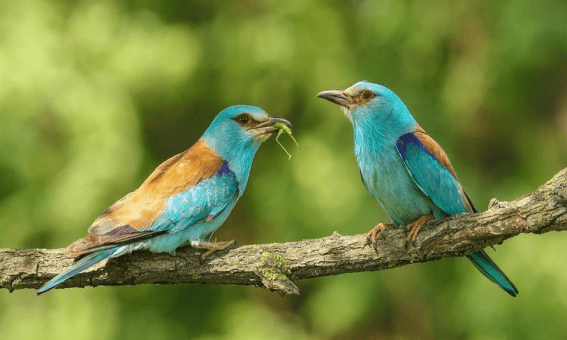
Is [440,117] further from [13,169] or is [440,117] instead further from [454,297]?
[13,169]

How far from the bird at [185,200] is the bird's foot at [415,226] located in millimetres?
894

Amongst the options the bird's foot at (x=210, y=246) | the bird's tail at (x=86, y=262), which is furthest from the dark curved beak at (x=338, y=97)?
the bird's tail at (x=86, y=262)

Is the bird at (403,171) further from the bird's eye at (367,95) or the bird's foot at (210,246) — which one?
the bird's foot at (210,246)

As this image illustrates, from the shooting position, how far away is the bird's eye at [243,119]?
5055 mm

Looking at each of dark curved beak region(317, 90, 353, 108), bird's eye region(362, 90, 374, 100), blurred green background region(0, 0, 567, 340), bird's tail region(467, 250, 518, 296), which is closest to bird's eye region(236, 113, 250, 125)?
dark curved beak region(317, 90, 353, 108)

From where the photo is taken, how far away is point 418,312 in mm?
9219

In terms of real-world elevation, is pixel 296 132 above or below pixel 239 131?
below

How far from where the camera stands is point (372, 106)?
4.87m

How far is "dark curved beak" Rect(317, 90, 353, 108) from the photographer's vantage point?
16.0ft

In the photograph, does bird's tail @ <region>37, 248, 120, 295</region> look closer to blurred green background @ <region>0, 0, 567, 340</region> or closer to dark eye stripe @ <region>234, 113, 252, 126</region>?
dark eye stripe @ <region>234, 113, 252, 126</region>

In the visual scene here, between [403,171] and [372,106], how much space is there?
412 mm

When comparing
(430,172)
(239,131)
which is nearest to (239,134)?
(239,131)

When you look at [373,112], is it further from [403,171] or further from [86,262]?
[86,262]

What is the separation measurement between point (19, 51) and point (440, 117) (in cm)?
438
